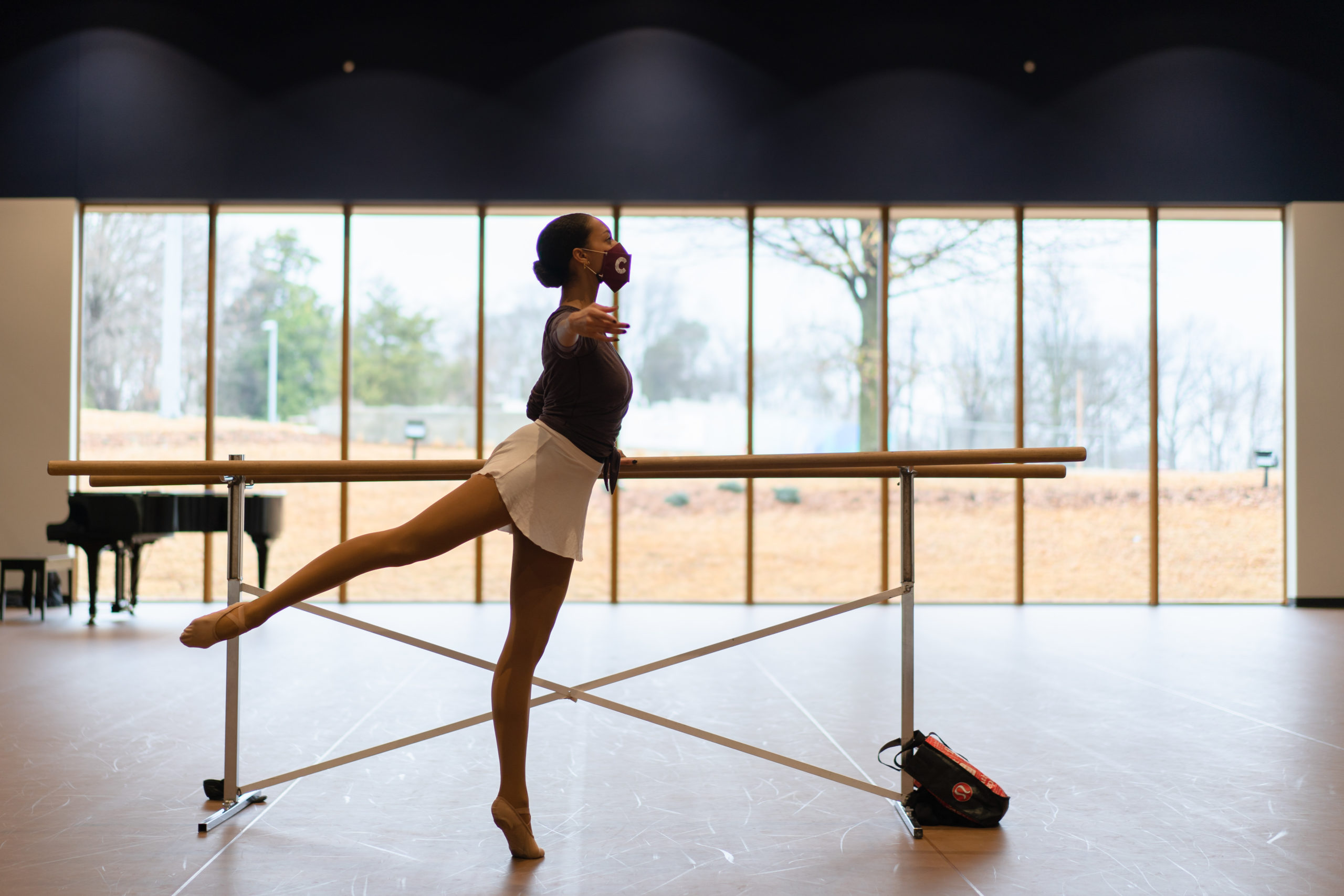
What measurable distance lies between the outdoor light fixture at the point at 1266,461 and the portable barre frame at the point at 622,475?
7.50 metres

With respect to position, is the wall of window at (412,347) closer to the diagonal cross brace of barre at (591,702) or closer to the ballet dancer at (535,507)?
the diagonal cross brace of barre at (591,702)

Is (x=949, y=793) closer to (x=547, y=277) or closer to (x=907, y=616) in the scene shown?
(x=907, y=616)

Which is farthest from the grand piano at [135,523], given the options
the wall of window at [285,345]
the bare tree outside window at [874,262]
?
the bare tree outside window at [874,262]

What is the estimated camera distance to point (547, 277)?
230 cm

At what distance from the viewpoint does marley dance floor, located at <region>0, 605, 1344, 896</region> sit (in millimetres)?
2117

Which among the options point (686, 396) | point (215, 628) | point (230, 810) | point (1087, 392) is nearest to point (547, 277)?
point (215, 628)

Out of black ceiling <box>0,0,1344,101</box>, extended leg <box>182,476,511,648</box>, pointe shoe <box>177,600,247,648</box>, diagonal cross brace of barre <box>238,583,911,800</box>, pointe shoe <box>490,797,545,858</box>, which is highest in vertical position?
black ceiling <box>0,0,1344,101</box>

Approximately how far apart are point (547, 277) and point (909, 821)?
1643 millimetres

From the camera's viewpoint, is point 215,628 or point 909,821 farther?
point 909,821

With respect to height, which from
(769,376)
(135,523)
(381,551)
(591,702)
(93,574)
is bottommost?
(93,574)

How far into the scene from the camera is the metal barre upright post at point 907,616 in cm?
255

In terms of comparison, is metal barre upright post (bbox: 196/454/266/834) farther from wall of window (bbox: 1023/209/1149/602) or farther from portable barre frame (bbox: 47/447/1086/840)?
wall of window (bbox: 1023/209/1149/602)

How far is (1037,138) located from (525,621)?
788 centimetres

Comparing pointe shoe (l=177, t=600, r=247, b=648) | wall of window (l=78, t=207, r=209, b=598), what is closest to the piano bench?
wall of window (l=78, t=207, r=209, b=598)
